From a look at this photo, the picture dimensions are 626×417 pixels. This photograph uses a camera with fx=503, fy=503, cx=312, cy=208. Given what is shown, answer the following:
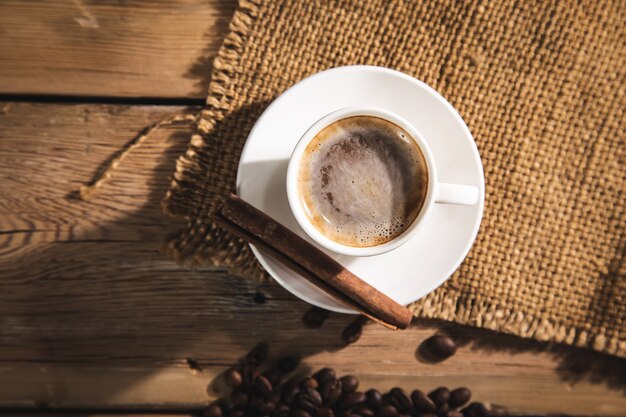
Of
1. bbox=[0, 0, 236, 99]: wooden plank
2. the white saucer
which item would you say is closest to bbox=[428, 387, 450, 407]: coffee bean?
the white saucer

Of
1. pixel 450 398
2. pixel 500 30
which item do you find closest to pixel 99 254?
pixel 450 398

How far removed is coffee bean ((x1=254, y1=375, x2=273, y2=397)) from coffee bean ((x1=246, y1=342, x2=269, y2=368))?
3 centimetres

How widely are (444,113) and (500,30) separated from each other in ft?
1.00

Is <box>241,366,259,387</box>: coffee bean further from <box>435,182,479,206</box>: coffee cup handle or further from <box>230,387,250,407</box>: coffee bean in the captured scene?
<box>435,182,479,206</box>: coffee cup handle

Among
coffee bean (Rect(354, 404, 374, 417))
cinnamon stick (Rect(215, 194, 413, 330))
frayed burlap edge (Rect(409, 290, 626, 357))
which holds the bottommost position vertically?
coffee bean (Rect(354, 404, 374, 417))

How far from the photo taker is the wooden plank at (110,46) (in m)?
1.05

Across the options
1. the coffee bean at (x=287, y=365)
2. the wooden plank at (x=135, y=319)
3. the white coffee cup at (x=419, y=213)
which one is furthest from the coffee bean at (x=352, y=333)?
the white coffee cup at (x=419, y=213)

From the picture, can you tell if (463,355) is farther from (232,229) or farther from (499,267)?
(232,229)

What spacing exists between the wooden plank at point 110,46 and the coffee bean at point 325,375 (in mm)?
630

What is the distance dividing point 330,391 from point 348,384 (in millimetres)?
41

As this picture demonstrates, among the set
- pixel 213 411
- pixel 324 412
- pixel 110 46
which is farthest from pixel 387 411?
pixel 110 46

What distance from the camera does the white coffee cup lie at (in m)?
0.74

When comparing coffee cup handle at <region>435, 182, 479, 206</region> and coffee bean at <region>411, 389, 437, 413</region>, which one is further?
coffee bean at <region>411, 389, 437, 413</region>

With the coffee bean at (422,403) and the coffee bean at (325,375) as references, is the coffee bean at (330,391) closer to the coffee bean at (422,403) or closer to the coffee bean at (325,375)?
A: the coffee bean at (325,375)
